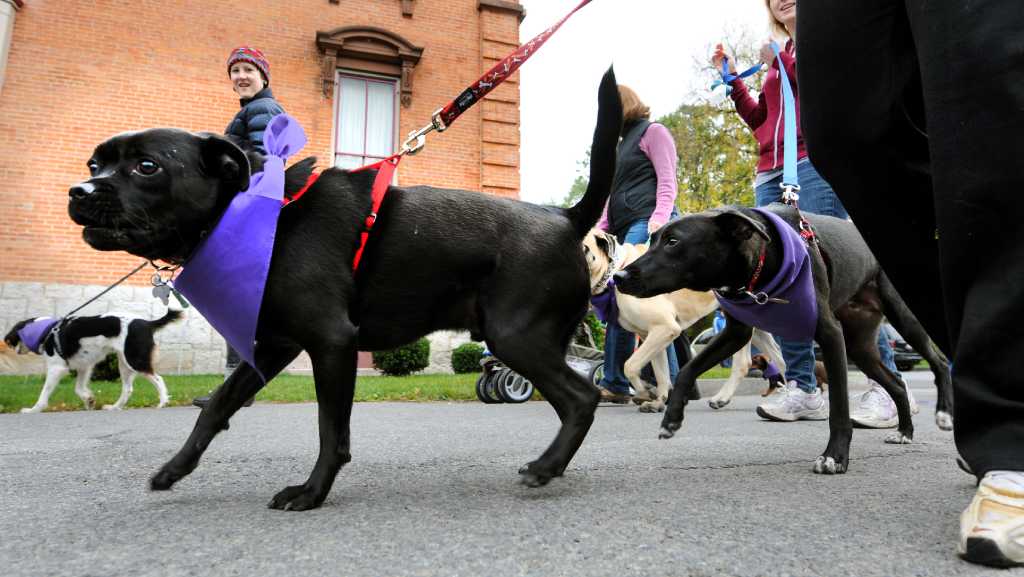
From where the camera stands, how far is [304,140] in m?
2.39

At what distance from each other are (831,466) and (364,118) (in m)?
11.5

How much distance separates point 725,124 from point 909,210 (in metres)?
22.8

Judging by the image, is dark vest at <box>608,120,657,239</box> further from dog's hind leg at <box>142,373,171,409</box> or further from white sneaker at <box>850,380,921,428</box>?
dog's hind leg at <box>142,373,171,409</box>

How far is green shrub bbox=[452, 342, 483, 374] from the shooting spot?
36.8 feet

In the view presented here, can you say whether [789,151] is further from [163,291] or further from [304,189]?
[163,291]

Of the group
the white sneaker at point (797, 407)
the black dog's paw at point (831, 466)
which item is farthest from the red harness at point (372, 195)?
the white sneaker at point (797, 407)

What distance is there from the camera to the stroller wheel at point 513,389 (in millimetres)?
6262

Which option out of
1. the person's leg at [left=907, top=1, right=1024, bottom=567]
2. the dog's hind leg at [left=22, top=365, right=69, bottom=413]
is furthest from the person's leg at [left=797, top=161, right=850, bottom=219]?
the dog's hind leg at [left=22, top=365, right=69, bottom=413]

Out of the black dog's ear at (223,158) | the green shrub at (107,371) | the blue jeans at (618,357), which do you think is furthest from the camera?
the green shrub at (107,371)

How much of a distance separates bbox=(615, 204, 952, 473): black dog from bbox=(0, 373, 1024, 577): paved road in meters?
0.24

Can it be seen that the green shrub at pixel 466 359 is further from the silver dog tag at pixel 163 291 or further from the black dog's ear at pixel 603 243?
the silver dog tag at pixel 163 291

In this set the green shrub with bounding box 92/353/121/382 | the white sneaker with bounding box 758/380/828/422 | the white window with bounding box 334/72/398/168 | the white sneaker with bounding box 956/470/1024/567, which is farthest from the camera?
the white window with bounding box 334/72/398/168

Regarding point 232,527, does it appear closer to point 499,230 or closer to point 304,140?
point 499,230

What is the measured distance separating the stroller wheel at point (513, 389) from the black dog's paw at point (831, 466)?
3907 millimetres
